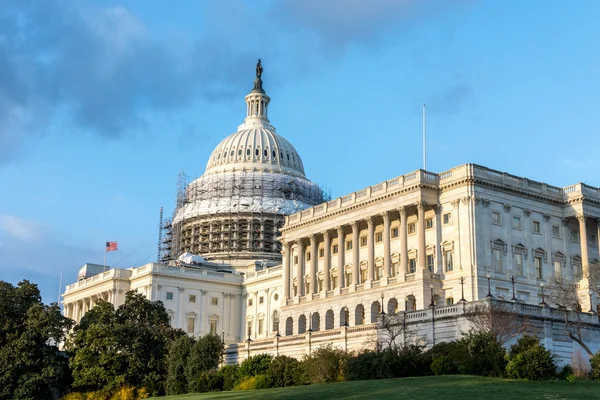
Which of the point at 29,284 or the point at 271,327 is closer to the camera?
the point at 29,284

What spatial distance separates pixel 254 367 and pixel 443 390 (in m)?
27.1

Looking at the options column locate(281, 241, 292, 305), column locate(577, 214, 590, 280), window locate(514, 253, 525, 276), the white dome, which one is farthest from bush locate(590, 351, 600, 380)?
the white dome

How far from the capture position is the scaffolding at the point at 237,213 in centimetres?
15538

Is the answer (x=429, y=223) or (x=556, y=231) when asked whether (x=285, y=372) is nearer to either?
(x=429, y=223)

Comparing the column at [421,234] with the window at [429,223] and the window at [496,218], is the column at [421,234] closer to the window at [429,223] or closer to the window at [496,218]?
the window at [429,223]

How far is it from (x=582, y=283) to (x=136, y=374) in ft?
154

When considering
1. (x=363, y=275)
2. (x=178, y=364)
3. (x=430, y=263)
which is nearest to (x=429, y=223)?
(x=430, y=263)

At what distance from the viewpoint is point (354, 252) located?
107 metres

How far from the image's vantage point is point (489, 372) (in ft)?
197

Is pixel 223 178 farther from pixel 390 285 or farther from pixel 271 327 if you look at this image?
pixel 390 285

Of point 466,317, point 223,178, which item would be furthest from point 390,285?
point 223,178

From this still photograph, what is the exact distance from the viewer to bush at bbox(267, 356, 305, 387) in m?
70.3

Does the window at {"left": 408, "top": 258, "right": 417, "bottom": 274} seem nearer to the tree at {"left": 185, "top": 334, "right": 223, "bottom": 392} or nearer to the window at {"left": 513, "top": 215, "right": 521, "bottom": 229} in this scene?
the window at {"left": 513, "top": 215, "right": 521, "bottom": 229}

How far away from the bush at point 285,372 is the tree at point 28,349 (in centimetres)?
2333
